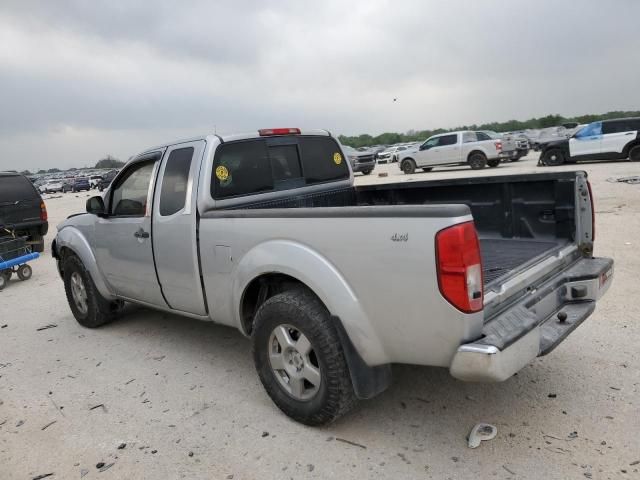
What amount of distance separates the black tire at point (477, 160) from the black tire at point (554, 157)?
2545 mm

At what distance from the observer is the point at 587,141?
19000 millimetres

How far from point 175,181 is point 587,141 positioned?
18.9 meters

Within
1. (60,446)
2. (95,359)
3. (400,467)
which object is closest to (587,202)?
(400,467)

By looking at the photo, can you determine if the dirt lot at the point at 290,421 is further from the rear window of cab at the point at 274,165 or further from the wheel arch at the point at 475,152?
the wheel arch at the point at 475,152

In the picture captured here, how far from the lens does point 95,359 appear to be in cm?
475

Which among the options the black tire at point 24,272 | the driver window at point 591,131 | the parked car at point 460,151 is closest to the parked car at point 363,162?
the parked car at point 460,151

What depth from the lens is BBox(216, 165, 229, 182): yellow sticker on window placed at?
3.94m

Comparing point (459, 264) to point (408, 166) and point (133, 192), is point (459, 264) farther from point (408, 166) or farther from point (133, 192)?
point (408, 166)

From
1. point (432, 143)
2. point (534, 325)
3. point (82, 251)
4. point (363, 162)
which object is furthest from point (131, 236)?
point (363, 162)

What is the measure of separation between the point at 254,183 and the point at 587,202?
2536 millimetres

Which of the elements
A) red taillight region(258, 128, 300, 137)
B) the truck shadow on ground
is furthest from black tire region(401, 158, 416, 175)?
the truck shadow on ground

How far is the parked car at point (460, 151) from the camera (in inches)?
842

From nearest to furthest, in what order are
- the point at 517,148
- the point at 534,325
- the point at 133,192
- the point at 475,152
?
1. the point at 534,325
2. the point at 133,192
3. the point at 475,152
4. the point at 517,148

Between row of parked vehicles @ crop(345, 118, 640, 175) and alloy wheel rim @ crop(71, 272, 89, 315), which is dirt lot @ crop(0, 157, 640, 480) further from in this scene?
row of parked vehicles @ crop(345, 118, 640, 175)
